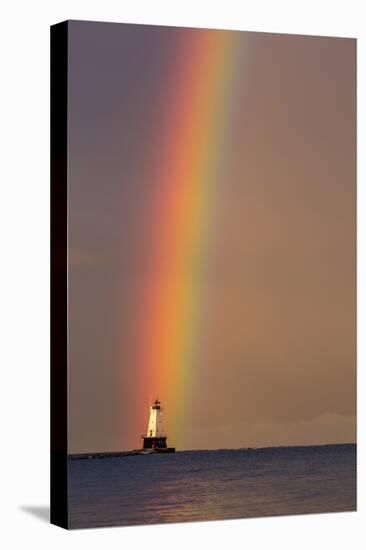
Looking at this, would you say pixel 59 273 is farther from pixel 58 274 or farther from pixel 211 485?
pixel 211 485

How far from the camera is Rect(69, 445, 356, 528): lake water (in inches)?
613

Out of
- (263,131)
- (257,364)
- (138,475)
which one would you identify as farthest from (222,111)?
(138,475)

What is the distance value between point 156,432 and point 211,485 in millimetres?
730

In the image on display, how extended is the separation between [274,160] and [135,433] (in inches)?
106

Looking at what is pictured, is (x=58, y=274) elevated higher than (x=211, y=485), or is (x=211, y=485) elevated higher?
(x=58, y=274)

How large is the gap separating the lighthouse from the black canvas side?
0.73m

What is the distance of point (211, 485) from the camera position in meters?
16.1

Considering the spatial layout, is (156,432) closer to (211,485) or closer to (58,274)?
(211,485)

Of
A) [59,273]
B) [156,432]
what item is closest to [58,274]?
[59,273]

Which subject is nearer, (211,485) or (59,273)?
(59,273)

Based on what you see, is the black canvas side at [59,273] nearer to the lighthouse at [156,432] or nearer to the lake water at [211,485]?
the lake water at [211,485]

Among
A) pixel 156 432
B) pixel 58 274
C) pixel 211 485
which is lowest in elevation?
pixel 211 485

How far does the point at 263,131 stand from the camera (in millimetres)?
16375

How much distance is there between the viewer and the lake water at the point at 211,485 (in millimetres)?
15562
